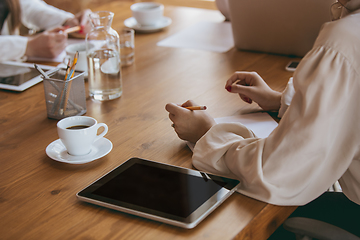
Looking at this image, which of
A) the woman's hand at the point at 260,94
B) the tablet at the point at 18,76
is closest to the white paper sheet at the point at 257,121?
the woman's hand at the point at 260,94

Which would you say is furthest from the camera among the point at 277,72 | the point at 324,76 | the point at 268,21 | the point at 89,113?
the point at 268,21

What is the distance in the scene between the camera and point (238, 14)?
1568 millimetres

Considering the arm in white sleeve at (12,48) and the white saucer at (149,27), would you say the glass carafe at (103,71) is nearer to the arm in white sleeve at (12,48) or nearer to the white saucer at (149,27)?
the arm in white sleeve at (12,48)

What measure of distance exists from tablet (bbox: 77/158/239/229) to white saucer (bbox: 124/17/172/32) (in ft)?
3.78

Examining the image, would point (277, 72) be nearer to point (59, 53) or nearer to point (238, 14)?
point (238, 14)

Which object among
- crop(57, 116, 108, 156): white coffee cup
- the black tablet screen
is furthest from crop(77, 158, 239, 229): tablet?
crop(57, 116, 108, 156): white coffee cup

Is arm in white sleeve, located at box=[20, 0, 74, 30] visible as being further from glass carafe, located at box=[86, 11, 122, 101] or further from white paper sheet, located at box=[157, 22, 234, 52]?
glass carafe, located at box=[86, 11, 122, 101]

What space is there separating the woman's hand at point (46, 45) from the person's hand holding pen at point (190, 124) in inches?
30.8

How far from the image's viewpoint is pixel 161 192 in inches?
27.6

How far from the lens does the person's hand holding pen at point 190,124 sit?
0.90 metres

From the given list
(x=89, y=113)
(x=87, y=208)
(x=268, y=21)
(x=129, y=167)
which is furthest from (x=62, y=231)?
(x=268, y=21)

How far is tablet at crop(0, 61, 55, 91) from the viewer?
124cm

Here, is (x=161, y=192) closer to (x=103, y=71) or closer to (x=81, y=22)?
(x=103, y=71)

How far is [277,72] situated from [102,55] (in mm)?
626
